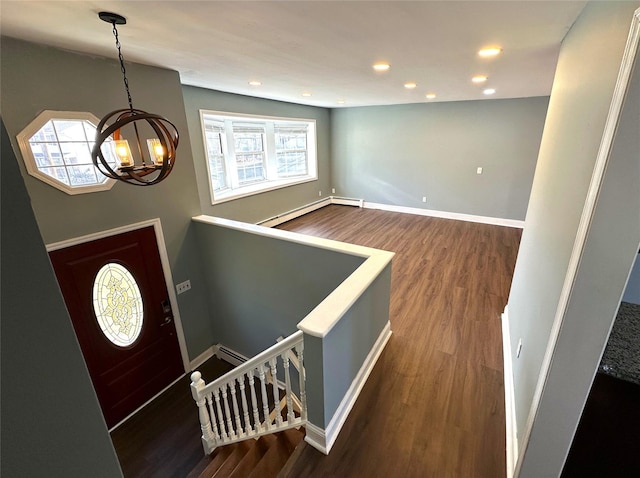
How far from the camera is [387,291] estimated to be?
264 cm

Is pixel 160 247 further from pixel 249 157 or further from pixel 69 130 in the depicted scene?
pixel 249 157

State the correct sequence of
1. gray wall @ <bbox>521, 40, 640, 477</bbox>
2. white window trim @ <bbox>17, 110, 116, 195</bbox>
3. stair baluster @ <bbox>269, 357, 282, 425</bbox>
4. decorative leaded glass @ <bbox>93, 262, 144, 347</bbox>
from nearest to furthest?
1. gray wall @ <bbox>521, 40, 640, 477</bbox>
2. stair baluster @ <bbox>269, 357, 282, 425</bbox>
3. white window trim @ <bbox>17, 110, 116, 195</bbox>
4. decorative leaded glass @ <bbox>93, 262, 144, 347</bbox>

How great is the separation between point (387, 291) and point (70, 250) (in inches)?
110

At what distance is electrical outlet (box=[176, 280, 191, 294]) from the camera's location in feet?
11.4

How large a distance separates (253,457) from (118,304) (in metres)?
1.97

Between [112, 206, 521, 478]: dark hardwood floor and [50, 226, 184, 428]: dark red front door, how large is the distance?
340mm

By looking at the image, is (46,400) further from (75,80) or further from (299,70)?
(299,70)

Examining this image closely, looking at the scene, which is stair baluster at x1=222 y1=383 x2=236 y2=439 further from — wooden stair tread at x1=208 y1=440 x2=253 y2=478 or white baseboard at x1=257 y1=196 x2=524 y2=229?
white baseboard at x1=257 y1=196 x2=524 y2=229

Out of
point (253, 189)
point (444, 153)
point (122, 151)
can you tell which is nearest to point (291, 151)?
point (253, 189)

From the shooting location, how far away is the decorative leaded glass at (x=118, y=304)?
2.76 meters

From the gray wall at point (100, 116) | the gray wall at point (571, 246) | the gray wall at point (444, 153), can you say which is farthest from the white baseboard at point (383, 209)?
the gray wall at point (571, 246)

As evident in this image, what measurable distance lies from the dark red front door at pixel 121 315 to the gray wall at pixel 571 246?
3372mm

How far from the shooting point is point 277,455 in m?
2.13

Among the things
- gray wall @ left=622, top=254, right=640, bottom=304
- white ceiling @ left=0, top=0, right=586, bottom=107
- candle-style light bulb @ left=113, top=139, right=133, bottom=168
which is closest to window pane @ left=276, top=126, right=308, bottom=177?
white ceiling @ left=0, top=0, right=586, bottom=107
